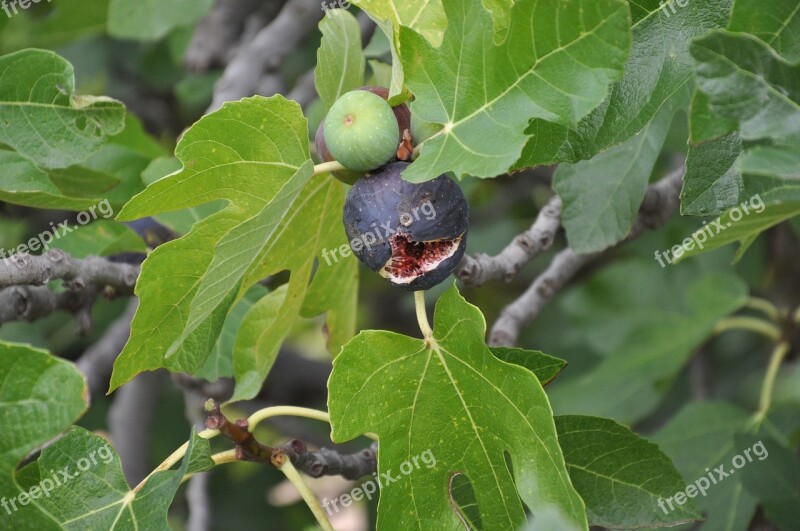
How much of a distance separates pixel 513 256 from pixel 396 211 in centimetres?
55

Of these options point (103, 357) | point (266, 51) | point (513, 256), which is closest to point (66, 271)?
point (513, 256)

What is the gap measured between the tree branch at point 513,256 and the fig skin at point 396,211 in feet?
1.00

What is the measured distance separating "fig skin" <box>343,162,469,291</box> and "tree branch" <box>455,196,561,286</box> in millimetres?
305

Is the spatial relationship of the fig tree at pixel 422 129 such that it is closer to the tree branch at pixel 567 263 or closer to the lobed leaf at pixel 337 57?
the lobed leaf at pixel 337 57

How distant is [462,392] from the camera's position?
133 cm

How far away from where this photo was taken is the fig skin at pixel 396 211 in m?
1.25

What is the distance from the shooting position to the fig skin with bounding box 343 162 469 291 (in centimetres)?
125

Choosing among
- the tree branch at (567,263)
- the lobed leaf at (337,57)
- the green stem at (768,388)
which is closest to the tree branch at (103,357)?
the tree branch at (567,263)

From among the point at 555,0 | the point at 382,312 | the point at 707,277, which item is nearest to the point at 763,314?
the point at 707,277

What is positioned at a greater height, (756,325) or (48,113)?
(48,113)

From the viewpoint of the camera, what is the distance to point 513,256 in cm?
175

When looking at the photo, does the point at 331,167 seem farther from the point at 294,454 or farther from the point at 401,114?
the point at 294,454

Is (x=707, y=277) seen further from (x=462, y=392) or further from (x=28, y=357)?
(x=28, y=357)

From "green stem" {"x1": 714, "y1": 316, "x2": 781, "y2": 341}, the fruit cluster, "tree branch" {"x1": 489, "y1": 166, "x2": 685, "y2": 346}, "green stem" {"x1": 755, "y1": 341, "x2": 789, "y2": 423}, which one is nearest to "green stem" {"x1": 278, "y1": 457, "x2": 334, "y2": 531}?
the fruit cluster
